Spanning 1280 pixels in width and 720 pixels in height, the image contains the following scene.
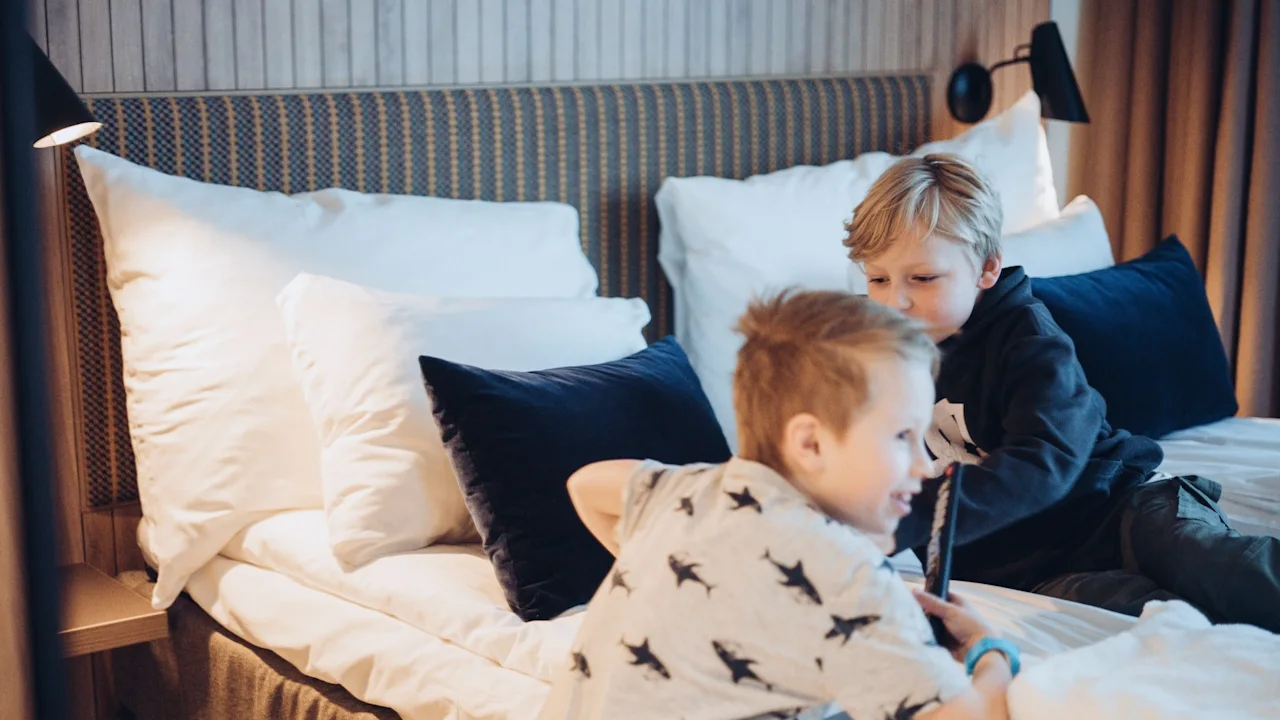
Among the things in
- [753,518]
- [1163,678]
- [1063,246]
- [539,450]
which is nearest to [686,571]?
[753,518]

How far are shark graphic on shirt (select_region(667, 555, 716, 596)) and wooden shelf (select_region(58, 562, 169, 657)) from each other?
988 millimetres

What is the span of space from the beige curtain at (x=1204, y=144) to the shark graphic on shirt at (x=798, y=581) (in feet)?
8.42

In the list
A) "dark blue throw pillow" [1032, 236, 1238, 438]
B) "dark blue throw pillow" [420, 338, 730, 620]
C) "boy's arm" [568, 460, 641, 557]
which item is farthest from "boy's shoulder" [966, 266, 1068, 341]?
"boy's arm" [568, 460, 641, 557]

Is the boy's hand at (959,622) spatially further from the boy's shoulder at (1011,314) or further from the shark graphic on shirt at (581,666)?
the boy's shoulder at (1011,314)

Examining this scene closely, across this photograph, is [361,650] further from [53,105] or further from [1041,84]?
[1041,84]

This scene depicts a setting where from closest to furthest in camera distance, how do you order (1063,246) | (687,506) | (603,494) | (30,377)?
(30,377) < (687,506) < (603,494) < (1063,246)

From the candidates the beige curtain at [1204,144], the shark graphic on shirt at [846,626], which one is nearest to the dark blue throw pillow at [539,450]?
the shark graphic on shirt at [846,626]

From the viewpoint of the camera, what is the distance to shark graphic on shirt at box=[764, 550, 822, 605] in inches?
39.5

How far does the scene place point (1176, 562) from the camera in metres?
1.56

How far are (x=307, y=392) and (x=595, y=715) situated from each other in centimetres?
91

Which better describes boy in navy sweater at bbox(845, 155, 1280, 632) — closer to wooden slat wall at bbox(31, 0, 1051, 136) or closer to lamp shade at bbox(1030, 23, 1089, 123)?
wooden slat wall at bbox(31, 0, 1051, 136)

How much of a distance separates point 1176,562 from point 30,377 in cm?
141

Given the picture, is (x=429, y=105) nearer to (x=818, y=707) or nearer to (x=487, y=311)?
(x=487, y=311)

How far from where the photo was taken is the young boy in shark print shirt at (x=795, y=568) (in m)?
0.99
